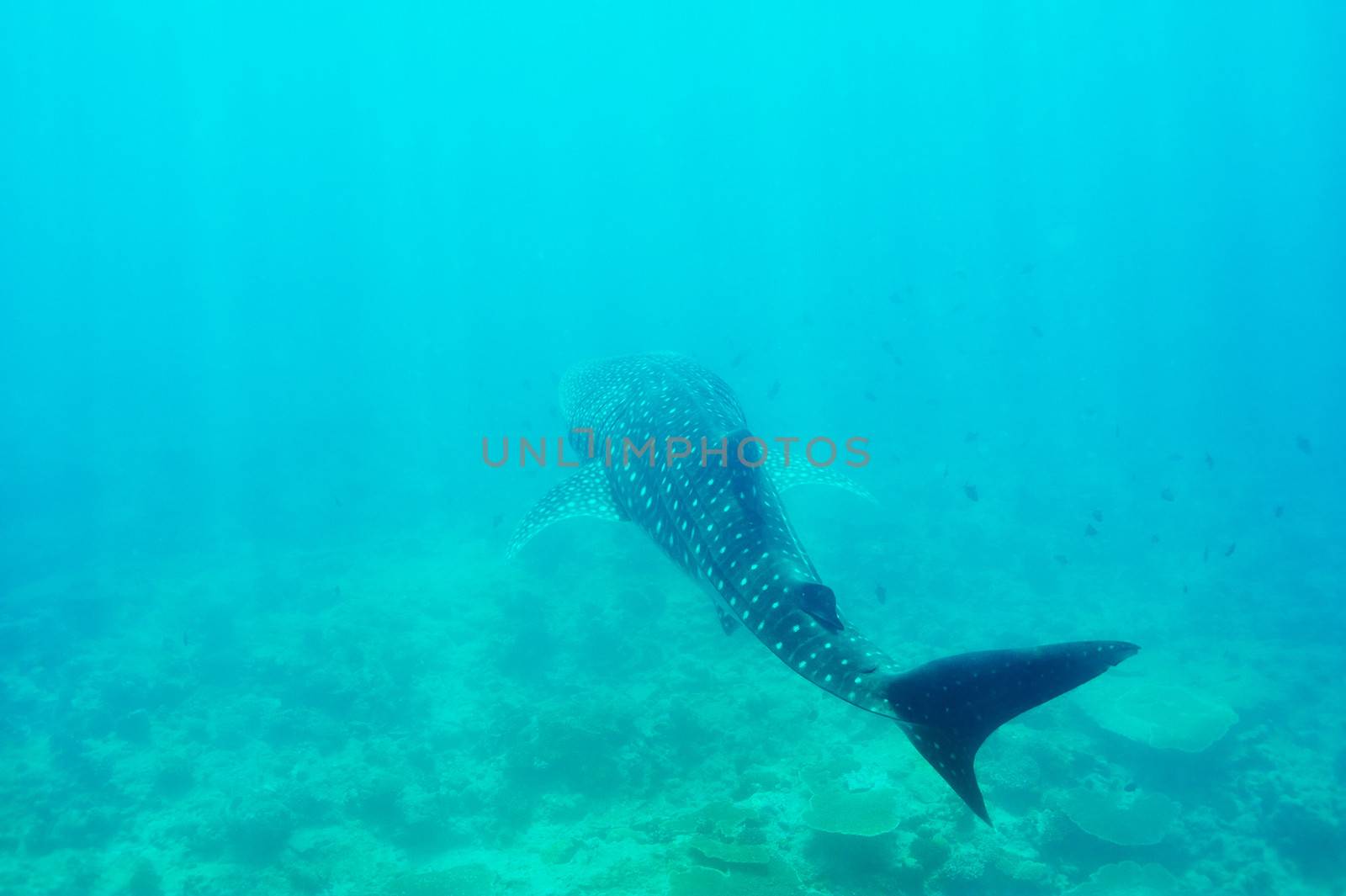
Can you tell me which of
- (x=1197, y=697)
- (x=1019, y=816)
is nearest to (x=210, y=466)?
(x=1019, y=816)

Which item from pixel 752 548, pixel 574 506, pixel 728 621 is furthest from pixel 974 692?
pixel 574 506

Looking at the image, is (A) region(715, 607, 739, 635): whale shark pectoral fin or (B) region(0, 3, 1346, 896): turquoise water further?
(B) region(0, 3, 1346, 896): turquoise water

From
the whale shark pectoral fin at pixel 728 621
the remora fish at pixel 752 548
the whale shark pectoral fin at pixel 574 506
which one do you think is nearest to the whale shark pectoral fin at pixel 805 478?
the remora fish at pixel 752 548

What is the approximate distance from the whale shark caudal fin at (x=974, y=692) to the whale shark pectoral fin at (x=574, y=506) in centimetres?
466

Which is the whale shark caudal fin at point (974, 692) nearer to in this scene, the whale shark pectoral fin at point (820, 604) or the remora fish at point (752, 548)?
the remora fish at point (752, 548)

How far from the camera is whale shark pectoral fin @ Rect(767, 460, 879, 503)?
281 inches

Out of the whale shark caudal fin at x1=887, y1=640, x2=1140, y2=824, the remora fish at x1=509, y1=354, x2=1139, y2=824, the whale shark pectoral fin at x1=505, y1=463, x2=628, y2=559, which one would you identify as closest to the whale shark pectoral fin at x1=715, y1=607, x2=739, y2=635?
the remora fish at x1=509, y1=354, x2=1139, y2=824

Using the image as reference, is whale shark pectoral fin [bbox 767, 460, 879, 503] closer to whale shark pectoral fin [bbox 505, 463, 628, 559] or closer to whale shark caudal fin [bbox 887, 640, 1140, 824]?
whale shark pectoral fin [bbox 505, 463, 628, 559]

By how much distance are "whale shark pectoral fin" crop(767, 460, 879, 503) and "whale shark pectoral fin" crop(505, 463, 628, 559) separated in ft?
5.94

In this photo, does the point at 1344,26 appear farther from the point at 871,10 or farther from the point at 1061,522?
the point at 1061,522

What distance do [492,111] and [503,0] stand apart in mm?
34255

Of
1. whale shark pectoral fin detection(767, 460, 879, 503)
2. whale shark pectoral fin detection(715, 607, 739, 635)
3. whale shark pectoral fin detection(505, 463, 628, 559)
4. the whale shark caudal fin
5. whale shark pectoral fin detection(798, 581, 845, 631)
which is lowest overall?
the whale shark caudal fin

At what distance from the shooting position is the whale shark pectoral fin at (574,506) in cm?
768

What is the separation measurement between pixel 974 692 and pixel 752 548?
1962mm
